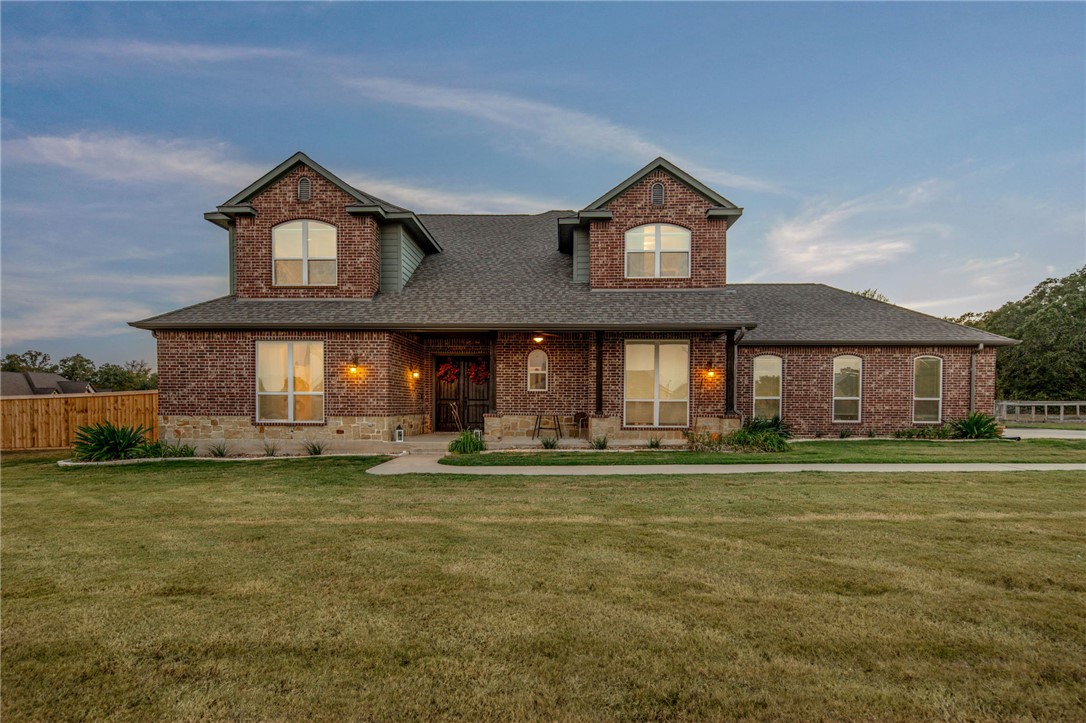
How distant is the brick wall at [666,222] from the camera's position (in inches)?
535

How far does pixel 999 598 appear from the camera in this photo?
11.5ft

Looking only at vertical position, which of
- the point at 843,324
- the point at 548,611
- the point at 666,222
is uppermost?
the point at 666,222

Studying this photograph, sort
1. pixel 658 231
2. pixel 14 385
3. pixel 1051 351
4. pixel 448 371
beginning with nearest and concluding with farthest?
1. pixel 658 231
2. pixel 448 371
3. pixel 1051 351
4. pixel 14 385

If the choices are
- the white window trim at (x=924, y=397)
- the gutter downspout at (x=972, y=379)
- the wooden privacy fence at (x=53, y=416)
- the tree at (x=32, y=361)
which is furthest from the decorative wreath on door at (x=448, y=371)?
the tree at (x=32, y=361)

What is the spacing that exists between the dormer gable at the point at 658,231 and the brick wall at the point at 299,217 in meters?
5.68

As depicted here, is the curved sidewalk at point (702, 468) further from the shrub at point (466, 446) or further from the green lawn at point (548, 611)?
the green lawn at point (548, 611)

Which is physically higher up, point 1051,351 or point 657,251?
point 657,251

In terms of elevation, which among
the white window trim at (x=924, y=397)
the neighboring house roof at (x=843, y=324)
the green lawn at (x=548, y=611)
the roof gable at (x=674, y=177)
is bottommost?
the green lawn at (x=548, y=611)

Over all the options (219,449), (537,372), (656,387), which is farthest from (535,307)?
(219,449)

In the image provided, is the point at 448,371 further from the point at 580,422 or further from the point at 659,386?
the point at 659,386

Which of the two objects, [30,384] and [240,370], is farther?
[30,384]

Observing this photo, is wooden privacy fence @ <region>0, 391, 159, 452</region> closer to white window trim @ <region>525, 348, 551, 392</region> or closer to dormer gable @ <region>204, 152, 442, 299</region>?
dormer gable @ <region>204, 152, 442, 299</region>

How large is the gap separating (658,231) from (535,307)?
411cm

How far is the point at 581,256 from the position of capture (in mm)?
14641
